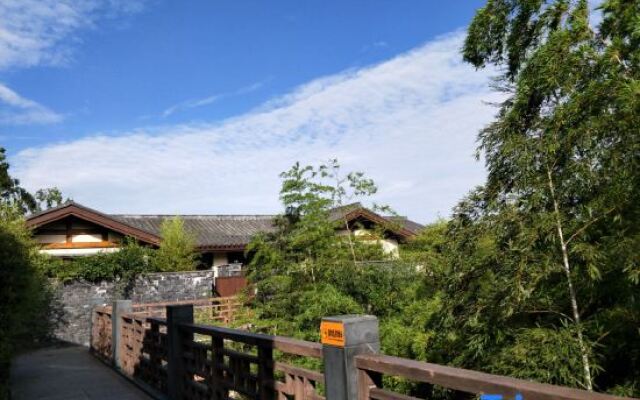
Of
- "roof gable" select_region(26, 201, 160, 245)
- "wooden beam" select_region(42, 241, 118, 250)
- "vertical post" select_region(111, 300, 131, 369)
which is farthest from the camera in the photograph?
"wooden beam" select_region(42, 241, 118, 250)

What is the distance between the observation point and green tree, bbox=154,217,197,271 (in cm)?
1559

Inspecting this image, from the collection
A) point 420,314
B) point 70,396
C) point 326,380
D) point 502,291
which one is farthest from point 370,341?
point 420,314

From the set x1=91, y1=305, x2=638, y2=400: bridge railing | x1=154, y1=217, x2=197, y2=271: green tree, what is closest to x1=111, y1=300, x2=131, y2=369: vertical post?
x1=91, y1=305, x2=638, y2=400: bridge railing

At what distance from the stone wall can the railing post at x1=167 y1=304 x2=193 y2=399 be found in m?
7.83

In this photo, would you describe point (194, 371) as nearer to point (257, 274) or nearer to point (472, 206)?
point (472, 206)

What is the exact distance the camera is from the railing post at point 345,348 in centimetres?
249

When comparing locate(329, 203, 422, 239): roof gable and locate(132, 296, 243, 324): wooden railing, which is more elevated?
locate(329, 203, 422, 239): roof gable

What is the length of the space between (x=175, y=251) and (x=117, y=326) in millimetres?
8563

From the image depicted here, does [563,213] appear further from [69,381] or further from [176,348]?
[69,381]

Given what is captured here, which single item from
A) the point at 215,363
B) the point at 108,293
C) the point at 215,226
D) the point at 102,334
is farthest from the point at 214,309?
the point at 215,363

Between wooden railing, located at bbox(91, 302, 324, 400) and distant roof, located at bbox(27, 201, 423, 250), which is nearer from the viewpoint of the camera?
wooden railing, located at bbox(91, 302, 324, 400)

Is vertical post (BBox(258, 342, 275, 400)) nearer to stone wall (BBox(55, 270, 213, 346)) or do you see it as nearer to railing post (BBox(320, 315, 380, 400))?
railing post (BBox(320, 315, 380, 400))

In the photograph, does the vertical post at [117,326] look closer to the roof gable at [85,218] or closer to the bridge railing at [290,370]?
the bridge railing at [290,370]

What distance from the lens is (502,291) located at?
3.44 meters
